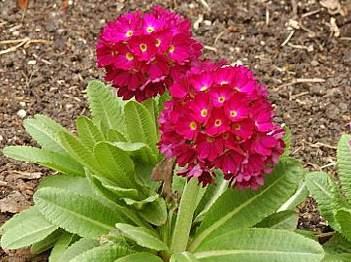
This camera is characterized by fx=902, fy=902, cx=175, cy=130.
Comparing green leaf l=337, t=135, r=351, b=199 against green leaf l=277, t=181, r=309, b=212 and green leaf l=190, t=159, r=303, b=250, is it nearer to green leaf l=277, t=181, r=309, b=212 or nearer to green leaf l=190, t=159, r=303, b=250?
green leaf l=277, t=181, r=309, b=212

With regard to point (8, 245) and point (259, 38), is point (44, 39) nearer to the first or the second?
point (259, 38)

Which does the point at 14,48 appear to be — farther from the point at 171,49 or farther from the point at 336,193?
the point at 336,193

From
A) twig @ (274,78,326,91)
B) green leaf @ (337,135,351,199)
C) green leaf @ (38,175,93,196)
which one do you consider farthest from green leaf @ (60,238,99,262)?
twig @ (274,78,326,91)

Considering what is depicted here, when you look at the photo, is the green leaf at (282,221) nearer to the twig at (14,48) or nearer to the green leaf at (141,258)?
the green leaf at (141,258)

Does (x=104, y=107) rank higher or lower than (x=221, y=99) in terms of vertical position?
lower

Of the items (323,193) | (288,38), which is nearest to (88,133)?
(323,193)
